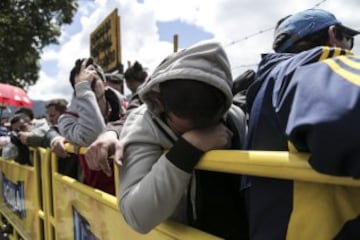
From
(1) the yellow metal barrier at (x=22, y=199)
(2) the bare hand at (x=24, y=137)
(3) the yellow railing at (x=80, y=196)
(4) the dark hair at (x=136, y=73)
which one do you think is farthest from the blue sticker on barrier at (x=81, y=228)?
(4) the dark hair at (x=136, y=73)

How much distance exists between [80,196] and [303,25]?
5.39 feet

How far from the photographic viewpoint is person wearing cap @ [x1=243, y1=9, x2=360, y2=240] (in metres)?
0.90

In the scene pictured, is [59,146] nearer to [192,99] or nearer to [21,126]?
[192,99]

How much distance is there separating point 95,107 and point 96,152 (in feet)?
3.38

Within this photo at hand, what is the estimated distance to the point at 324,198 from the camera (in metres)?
1.07

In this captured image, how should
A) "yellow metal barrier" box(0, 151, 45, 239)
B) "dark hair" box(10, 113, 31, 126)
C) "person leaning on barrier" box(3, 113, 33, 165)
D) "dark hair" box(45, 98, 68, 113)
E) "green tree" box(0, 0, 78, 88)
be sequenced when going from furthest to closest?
"green tree" box(0, 0, 78, 88), "dark hair" box(10, 113, 31, 126), "dark hair" box(45, 98, 68, 113), "person leaning on barrier" box(3, 113, 33, 165), "yellow metal barrier" box(0, 151, 45, 239)

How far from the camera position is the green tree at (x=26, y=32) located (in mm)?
17844

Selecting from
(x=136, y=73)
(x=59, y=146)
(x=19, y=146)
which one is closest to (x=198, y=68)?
(x=59, y=146)

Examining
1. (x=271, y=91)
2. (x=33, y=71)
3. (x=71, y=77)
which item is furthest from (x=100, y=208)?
(x=33, y=71)

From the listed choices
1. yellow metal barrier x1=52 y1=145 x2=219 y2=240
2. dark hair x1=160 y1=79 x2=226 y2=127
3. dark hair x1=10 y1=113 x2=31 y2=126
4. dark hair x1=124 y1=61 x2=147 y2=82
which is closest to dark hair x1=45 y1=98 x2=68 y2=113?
dark hair x1=10 y1=113 x2=31 y2=126

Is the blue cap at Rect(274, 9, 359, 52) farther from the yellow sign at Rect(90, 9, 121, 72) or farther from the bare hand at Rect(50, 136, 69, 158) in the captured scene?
the yellow sign at Rect(90, 9, 121, 72)

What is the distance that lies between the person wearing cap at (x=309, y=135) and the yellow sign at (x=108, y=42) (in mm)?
7217

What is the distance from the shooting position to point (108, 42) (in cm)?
898

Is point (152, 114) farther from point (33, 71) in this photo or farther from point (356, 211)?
point (33, 71)
